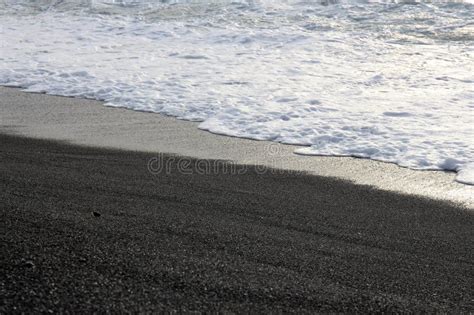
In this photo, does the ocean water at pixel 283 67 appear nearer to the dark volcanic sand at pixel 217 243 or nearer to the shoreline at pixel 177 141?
the shoreline at pixel 177 141

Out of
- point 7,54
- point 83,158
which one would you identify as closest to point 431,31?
point 7,54

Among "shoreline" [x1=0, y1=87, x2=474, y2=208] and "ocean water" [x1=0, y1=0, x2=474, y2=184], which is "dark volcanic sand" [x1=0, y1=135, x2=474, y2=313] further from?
"ocean water" [x1=0, y1=0, x2=474, y2=184]

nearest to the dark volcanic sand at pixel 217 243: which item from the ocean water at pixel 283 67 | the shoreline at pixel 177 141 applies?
the shoreline at pixel 177 141

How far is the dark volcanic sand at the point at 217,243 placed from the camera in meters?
2.50

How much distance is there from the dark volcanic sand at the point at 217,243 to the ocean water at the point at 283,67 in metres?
1.38

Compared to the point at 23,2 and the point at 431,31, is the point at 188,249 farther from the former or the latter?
the point at 23,2

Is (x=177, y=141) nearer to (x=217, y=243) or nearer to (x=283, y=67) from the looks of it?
(x=217, y=243)

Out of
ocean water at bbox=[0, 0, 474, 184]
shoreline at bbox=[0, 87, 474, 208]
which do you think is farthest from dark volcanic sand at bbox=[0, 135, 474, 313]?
ocean water at bbox=[0, 0, 474, 184]

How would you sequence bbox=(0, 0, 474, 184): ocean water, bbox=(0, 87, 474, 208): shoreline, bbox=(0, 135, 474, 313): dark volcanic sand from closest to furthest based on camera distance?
bbox=(0, 135, 474, 313): dark volcanic sand < bbox=(0, 87, 474, 208): shoreline < bbox=(0, 0, 474, 184): ocean water

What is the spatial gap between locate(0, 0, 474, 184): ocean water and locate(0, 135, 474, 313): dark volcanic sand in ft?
4.54

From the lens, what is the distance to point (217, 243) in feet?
10.4

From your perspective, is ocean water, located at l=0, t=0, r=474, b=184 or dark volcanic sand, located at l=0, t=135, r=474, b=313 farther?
ocean water, located at l=0, t=0, r=474, b=184

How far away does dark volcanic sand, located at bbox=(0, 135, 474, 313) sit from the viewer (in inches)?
98.6

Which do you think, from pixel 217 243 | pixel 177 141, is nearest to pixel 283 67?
pixel 177 141
